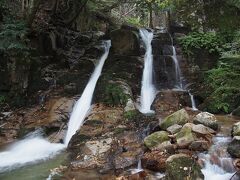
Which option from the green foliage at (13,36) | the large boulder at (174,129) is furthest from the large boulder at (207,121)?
the green foliage at (13,36)

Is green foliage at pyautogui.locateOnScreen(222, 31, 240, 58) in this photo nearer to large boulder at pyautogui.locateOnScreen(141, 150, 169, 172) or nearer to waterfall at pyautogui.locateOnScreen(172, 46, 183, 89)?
waterfall at pyautogui.locateOnScreen(172, 46, 183, 89)

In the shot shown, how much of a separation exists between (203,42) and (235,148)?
721 centimetres

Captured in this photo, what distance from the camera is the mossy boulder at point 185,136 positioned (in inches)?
305

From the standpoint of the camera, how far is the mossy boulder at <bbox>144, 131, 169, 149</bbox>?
8070 millimetres

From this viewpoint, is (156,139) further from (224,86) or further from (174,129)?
(224,86)

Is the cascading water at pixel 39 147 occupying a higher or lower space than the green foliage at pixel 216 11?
lower

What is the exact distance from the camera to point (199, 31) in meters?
14.7

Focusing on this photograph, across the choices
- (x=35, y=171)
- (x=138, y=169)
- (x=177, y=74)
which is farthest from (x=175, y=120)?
(x=177, y=74)

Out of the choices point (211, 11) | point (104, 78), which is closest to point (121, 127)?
point (104, 78)

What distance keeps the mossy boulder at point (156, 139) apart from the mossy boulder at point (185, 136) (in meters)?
0.30

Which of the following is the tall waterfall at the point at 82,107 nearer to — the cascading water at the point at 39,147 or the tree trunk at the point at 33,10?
the cascading water at the point at 39,147

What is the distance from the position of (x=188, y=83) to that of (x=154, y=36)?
3.62 m

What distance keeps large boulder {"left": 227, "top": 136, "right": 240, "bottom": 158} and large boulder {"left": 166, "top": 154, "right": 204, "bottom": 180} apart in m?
0.86

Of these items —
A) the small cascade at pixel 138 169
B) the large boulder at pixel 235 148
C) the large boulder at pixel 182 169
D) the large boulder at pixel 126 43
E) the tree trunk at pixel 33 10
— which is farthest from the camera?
the large boulder at pixel 126 43
